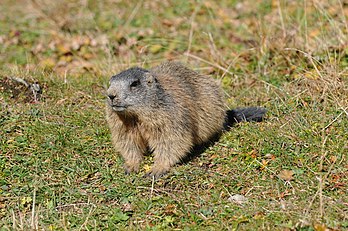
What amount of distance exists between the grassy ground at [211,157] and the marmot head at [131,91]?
679 mm

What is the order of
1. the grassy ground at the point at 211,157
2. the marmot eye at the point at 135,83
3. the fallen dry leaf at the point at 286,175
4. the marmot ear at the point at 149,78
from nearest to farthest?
1. the grassy ground at the point at 211,157
2. the fallen dry leaf at the point at 286,175
3. the marmot eye at the point at 135,83
4. the marmot ear at the point at 149,78

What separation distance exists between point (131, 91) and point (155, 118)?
0.33 meters

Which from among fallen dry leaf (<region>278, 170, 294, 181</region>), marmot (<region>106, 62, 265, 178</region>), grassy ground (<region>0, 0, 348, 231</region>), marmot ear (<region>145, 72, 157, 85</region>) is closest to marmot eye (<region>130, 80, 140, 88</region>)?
marmot (<region>106, 62, 265, 178</region>)

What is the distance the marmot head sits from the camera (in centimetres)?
504

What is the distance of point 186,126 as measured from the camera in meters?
5.42

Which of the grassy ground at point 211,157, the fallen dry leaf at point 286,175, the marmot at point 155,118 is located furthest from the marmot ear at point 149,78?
the fallen dry leaf at point 286,175

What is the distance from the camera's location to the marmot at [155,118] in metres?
5.13

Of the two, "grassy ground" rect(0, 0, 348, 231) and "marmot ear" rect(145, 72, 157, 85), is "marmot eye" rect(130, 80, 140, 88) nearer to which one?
"marmot ear" rect(145, 72, 157, 85)

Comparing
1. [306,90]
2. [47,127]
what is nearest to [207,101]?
[306,90]

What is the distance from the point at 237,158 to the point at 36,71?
3171 mm

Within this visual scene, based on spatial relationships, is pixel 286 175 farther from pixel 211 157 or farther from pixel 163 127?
pixel 163 127

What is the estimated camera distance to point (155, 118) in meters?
5.21

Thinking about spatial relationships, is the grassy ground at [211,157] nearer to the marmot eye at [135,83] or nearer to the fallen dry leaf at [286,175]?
the fallen dry leaf at [286,175]

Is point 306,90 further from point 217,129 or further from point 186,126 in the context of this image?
point 186,126
